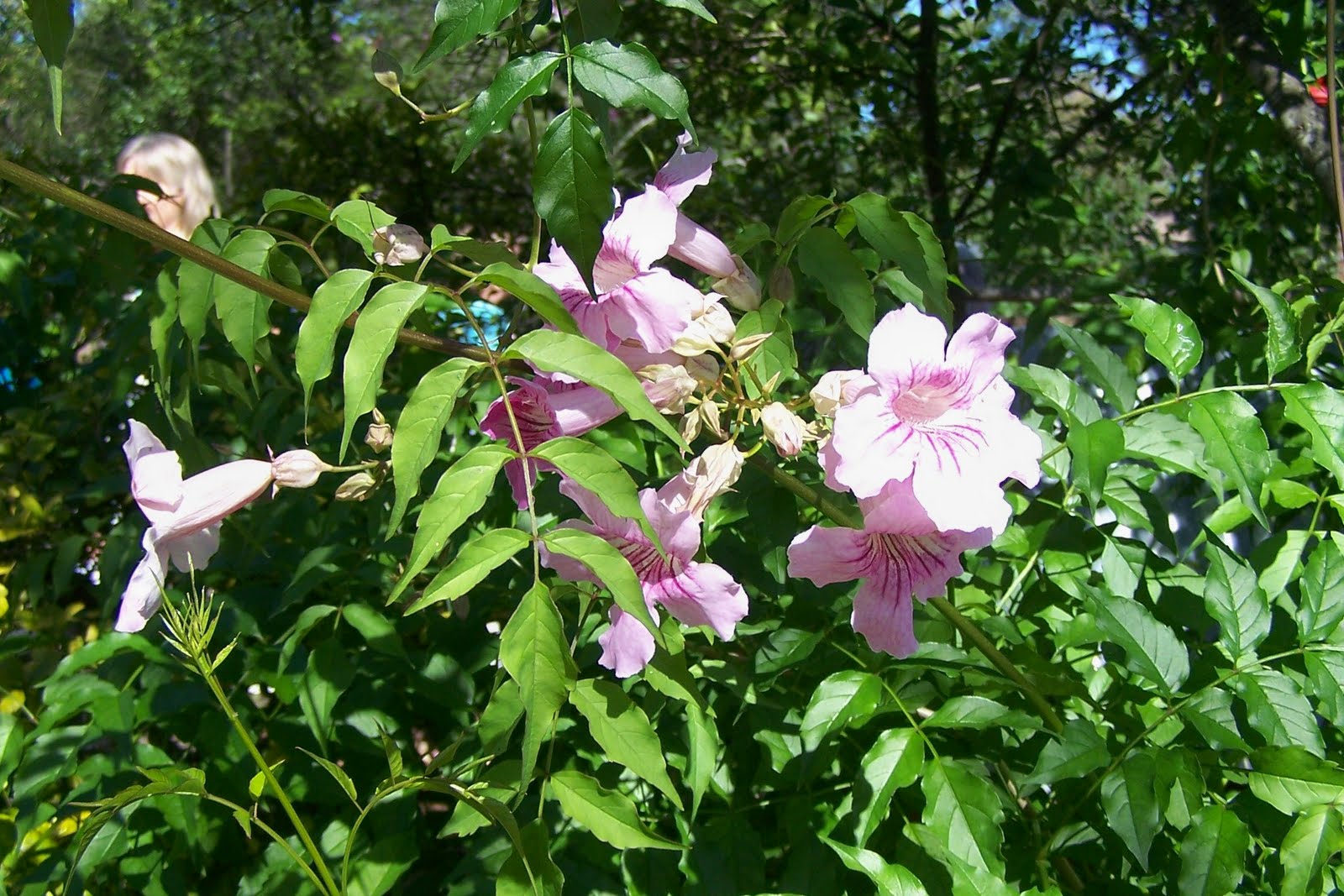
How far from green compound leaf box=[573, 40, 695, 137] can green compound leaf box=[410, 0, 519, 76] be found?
79mm

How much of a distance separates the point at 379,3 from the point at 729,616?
548 inches

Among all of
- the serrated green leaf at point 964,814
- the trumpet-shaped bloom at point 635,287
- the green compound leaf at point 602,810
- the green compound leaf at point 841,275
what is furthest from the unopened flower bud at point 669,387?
the serrated green leaf at point 964,814

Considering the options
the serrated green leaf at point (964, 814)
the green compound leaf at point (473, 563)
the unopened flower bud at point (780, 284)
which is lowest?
the serrated green leaf at point (964, 814)

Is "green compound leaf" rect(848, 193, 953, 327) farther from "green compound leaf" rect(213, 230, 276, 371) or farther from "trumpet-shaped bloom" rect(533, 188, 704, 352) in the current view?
"green compound leaf" rect(213, 230, 276, 371)

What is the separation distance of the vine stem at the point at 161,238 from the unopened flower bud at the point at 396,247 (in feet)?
0.29

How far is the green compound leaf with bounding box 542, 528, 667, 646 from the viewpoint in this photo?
2.74 feet

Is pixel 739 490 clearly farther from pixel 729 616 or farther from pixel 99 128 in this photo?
pixel 99 128

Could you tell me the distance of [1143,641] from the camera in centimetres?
117

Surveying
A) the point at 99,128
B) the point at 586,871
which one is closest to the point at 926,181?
the point at 586,871

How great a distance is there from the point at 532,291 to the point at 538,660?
11.7 inches

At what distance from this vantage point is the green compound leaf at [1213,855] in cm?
101

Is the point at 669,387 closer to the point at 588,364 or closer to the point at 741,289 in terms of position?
the point at 588,364

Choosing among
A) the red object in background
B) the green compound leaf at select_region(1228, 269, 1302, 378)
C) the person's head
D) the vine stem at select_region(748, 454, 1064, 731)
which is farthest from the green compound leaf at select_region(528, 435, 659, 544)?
the person's head

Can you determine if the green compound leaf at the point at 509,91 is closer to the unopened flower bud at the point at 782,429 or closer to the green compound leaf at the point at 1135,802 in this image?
the unopened flower bud at the point at 782,429
